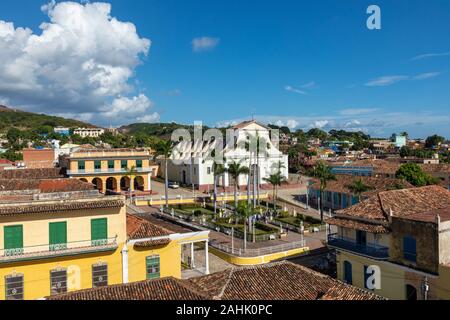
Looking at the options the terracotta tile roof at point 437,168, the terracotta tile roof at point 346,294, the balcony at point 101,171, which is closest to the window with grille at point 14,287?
the terracotta tile roof at point 346,294

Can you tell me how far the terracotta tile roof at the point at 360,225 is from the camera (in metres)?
23.2

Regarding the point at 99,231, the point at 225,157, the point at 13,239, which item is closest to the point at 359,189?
the point at 225,157

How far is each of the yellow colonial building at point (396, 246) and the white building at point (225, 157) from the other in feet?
113

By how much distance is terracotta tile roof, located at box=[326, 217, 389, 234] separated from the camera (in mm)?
23234

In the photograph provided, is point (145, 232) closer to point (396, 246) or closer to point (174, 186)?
point (396, 246)

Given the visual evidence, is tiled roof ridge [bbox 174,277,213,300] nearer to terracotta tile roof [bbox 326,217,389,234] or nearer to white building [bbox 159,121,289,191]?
terracotta tile roof [bbox 326,217,389,234]

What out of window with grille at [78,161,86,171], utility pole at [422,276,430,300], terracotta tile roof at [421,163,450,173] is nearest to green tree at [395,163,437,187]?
terracotta tile roof at [421,163,450,173]

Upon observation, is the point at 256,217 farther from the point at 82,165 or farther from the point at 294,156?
the point at 294,156

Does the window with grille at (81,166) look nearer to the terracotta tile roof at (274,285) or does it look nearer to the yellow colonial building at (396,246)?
the yellow colonial building at (396,246)

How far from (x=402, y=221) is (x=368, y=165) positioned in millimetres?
47780

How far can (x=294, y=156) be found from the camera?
320ft
